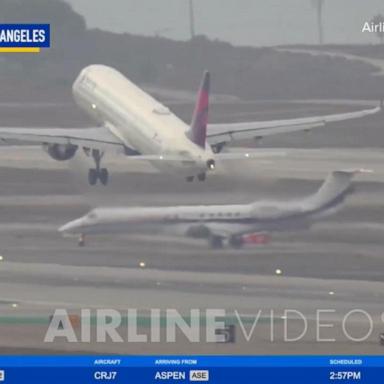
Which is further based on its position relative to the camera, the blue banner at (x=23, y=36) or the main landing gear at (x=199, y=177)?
the main landing gear at (x=199, y=177)

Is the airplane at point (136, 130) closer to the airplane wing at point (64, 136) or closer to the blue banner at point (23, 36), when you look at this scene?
the airplane wing at point (64, 136)

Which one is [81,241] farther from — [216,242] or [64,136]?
[64,136]

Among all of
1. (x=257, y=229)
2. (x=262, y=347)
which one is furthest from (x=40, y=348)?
(x=257, y=229)

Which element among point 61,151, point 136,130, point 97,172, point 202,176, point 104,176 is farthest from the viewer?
point 61,151

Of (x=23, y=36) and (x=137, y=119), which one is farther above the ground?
(x=137, y=119)

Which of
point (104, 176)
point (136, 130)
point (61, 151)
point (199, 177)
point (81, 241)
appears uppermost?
point (136, 130)

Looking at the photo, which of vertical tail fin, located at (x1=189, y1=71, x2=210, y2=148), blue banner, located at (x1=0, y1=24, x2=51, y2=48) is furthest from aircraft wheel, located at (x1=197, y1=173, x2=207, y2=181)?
blue banner, located at (x1=0, y1=24, x2=51, y2=48)
